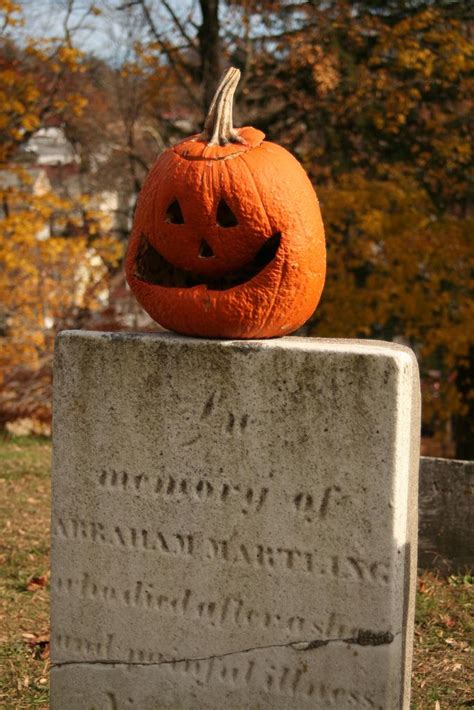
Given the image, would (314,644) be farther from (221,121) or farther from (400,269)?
(400,269)

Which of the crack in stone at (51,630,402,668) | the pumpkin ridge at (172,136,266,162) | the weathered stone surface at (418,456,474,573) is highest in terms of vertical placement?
the pumpkin ridge at (172,136,266,162)

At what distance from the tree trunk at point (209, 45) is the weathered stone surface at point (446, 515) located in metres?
9.03

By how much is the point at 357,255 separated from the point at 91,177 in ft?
44.4

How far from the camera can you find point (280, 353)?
336 centimetres

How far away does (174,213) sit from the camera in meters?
3.54

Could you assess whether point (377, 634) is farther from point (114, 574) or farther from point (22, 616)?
point (22, 616)

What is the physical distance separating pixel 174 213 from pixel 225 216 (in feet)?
0.70

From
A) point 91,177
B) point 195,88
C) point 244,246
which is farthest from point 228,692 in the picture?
point 91,177

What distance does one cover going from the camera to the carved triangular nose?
346 centimetres

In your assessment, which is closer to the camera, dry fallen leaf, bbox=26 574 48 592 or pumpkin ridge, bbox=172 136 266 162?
pumpkin ridge, bbox=172 136 266 162

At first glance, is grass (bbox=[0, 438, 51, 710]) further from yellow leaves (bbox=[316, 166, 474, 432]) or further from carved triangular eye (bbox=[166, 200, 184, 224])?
yellow leaves (bbox=[316, 166, 474, 432])

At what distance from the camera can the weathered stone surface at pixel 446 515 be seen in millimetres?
5891

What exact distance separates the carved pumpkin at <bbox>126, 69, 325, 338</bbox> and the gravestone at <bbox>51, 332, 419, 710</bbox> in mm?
124

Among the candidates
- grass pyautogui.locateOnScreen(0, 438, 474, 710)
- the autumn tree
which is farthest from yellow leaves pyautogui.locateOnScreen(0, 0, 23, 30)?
grass pyautogui.locateOnScreen(0, 438, 474, 710)
